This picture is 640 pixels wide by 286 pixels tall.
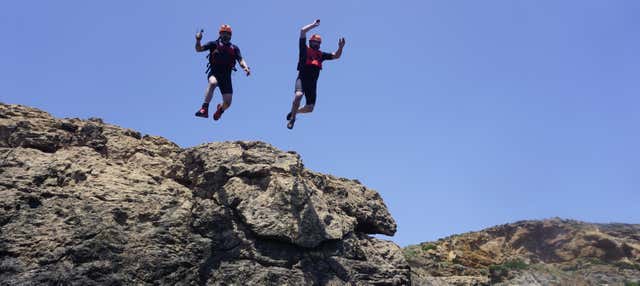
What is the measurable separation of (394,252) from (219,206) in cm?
361

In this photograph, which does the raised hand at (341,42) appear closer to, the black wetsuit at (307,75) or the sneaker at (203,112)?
the black wetsuit at (307,75)

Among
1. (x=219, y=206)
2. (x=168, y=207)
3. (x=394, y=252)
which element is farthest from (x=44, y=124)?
(x=394, y=252)

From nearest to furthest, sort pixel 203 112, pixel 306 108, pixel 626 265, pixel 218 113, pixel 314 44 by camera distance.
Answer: pixel 203 112 < pixel 218 113 < pixel 306 108 < pixel 314 44 < pixel 626 265

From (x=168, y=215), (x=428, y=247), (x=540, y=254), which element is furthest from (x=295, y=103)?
(x=540, y=254)

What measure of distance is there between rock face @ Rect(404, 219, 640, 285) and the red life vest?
7.70m

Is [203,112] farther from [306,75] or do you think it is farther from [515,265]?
[515,265]

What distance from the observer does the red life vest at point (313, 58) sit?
1354cm

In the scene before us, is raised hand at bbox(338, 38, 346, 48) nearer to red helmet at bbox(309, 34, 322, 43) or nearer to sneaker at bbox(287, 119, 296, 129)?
red helmet at bbox(309, 34, 322, 43)

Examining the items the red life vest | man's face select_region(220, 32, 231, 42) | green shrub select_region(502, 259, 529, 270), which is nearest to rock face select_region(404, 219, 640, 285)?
green shrub select_region(502, 259, 529, 270)

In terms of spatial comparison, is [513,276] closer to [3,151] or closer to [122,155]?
[122,155]

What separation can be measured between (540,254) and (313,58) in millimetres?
22663

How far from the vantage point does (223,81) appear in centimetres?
A: 1320

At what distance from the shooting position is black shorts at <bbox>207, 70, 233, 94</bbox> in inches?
518

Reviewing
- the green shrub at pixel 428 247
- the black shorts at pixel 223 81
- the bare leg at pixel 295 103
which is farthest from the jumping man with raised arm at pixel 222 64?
the green shrub at pixel 428 247
